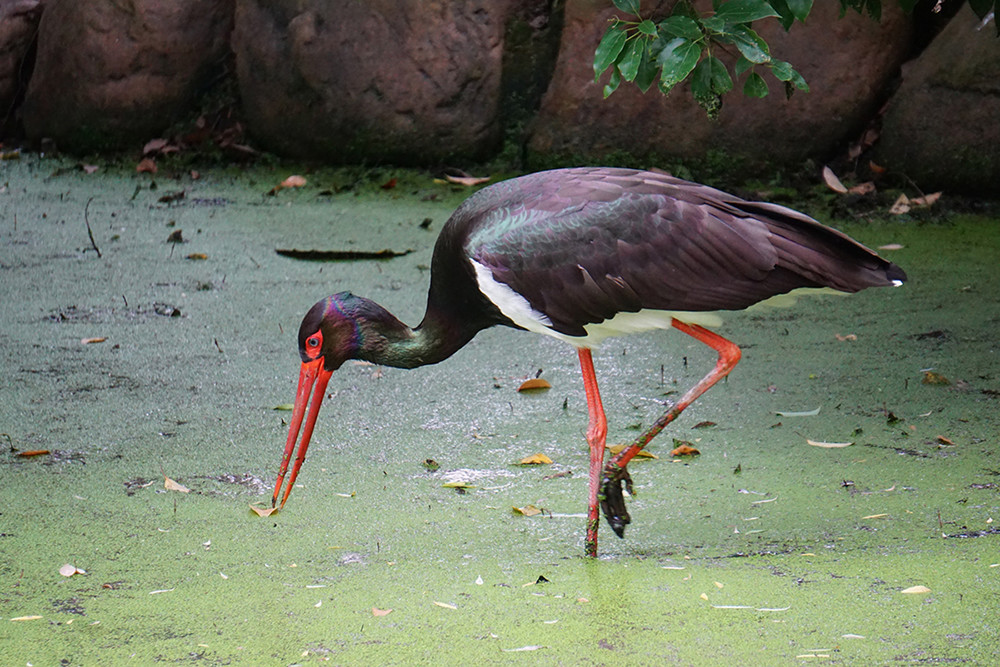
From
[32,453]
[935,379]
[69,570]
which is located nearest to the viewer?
[69,570]

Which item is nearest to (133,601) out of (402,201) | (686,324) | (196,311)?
(686,324)

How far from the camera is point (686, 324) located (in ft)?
10.7

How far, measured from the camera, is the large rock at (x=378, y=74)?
20.3 ft

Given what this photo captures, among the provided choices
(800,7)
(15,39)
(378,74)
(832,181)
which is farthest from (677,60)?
(15,39)

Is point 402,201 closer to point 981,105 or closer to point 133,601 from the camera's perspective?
point 981,105

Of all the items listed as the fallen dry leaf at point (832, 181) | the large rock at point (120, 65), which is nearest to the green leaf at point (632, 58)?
the fallen dry leaf at point (832, 181)

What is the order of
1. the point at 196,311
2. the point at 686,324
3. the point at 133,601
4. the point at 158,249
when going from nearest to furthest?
the point at 133,601
the point at 686,324
the point at 196,311
the point at 158,249

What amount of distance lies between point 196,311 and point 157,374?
651 millimetres

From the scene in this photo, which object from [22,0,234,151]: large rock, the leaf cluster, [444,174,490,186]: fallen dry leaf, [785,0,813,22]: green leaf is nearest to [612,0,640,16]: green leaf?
the leaf cluster

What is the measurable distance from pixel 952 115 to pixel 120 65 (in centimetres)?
425

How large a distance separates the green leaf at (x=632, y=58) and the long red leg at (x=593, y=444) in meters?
0.72

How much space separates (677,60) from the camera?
9.95ft

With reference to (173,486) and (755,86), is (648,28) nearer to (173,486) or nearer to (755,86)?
(755,86)

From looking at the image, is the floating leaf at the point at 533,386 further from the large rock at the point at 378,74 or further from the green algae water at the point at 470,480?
the large rock at the point at 378,74
